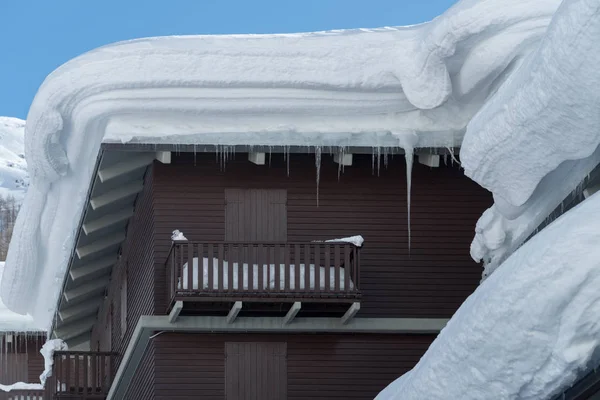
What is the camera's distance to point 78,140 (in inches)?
1112

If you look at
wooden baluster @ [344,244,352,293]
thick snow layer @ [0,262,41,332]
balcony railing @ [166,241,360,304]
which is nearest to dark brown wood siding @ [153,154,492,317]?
balcony railing @ [166,241,360,304]

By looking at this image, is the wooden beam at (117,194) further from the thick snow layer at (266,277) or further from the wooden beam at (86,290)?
the wooden beam at (86,290)

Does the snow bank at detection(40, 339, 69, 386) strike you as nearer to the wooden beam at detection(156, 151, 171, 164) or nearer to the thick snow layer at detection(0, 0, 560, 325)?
the wooden beam at detection(156, 151, 171, 164)

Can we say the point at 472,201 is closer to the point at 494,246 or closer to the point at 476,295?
the point at 494,246

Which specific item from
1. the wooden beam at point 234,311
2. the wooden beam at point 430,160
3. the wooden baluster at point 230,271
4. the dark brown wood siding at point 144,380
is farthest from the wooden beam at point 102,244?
the wooden beam at point 430,160

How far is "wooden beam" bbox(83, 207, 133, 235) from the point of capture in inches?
1253

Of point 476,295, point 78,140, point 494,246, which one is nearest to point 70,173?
point 78,140

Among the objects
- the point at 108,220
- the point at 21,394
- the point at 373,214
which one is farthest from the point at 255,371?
the point at 21,394

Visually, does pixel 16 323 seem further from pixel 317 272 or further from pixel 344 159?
pixel 317 272

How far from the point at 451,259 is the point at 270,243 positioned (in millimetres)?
3607

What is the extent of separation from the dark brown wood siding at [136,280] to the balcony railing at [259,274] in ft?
4.85

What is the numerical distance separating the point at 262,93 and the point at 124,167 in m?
3.27

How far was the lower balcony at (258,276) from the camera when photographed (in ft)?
88.1

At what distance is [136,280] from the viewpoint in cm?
3100
